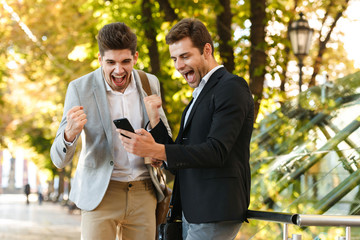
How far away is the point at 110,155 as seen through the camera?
3.73 metres

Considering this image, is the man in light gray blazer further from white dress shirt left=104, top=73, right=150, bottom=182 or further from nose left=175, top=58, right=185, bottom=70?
nose left=175, top=58, right=185, bottom=70

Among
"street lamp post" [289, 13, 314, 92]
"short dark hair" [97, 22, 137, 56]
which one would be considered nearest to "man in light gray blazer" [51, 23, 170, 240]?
"short dark hair" [97, 22, 137, 56]

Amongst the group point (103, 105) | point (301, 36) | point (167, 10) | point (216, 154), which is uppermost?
point (167, 10)

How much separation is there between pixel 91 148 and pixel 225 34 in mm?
7385

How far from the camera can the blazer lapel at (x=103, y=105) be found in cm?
376

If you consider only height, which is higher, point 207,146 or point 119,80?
point 119,80

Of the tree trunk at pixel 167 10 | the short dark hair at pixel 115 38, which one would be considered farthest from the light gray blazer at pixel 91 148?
the tree trunk at pixel 167 10

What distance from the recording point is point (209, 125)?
3.05 meters

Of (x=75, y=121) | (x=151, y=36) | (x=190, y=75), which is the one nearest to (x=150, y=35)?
(x=151, y=36)

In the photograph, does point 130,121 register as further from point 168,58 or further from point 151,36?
point 168,58

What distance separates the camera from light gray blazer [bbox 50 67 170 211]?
3721 millimetres

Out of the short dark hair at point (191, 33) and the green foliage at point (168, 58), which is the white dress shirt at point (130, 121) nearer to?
the short dark hair at point (191, 33)

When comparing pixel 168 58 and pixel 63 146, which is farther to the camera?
pixel 168 58

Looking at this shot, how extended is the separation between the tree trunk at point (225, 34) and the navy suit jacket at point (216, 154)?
7.58 metres
